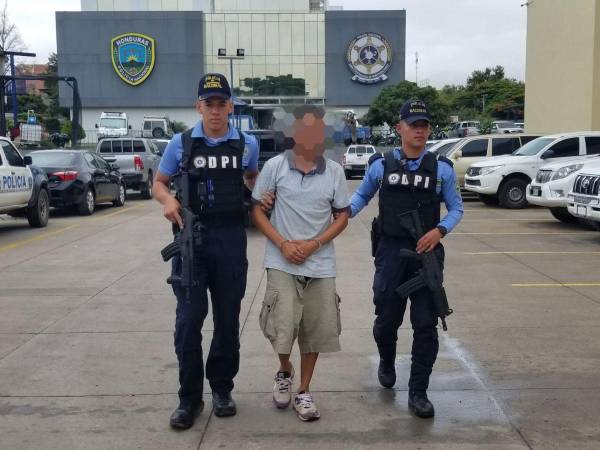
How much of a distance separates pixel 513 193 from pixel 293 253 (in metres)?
14.5

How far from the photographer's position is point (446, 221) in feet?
14.8

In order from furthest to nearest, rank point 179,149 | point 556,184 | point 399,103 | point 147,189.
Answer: point 399,103
point 147,189
point 556,184
point 179,149

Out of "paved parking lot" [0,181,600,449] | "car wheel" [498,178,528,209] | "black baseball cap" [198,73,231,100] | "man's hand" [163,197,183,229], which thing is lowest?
"paved parking lot" [0,181,600,449]

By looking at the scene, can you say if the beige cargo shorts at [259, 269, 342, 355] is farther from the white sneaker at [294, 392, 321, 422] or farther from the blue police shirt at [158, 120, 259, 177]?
the blue police shirt at [158, 120, 259, 177]

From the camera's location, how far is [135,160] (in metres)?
21.5

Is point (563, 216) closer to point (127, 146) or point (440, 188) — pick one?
point (440, 188)

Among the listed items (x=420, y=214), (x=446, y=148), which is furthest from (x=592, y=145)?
(x=420, y=214)

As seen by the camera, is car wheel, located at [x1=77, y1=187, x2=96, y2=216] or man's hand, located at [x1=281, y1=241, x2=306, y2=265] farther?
car wheel, located at [x1=77, y1=187, x2=96, y2=216]

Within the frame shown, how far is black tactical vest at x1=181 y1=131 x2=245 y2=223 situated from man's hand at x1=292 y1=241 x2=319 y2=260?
426 mm

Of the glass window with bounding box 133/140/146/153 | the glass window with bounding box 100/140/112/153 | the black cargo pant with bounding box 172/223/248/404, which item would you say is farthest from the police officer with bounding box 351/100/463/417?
the glass window with bounding box 100/140/112/153

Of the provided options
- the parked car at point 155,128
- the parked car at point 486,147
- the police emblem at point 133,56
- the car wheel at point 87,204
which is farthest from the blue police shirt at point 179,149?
the police emblem at point 133,56

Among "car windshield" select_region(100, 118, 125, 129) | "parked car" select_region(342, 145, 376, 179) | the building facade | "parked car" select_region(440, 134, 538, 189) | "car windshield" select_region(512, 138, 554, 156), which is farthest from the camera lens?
"car windshield" select_region(100, 118, 125, 129)

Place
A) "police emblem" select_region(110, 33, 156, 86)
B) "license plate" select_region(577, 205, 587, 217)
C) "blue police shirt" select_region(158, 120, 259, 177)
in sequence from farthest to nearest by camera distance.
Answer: "police emblem" select_region(110, 33, 156, 86) < "license plate" select_region(577, 205, 587, 217) < "blue police shirt" select_region(158, 120, 259, 177)

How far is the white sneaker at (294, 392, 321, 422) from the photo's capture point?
434 cm
